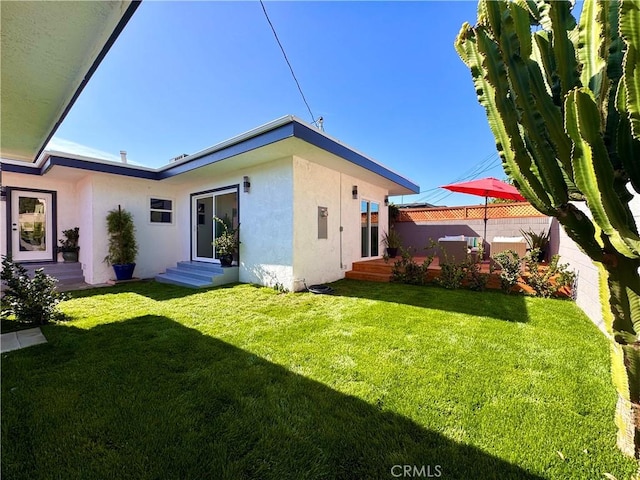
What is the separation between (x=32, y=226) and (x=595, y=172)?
13.6m

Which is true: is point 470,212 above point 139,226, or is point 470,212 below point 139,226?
above

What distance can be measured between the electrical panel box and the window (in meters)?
6.32

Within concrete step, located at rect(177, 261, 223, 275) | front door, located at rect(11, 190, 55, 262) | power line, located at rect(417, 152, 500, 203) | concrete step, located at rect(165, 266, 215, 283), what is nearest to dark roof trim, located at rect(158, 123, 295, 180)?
concrete step, located at rect(177, 261, 223, 275)

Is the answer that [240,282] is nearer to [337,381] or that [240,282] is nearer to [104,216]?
[104,216]

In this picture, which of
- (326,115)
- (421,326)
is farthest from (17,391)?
(326,115)

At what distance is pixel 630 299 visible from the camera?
5.46 ft

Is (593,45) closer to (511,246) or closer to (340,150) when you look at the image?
(340,150)

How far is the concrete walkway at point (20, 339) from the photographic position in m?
3.57

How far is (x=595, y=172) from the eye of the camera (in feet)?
4.88

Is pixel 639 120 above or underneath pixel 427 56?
underneath

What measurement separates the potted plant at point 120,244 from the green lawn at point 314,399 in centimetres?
465

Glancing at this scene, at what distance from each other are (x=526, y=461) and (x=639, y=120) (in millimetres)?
2053

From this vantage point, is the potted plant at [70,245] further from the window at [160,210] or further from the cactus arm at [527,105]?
the cactus arm at [527,105]

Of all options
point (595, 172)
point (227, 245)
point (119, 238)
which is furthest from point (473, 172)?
point (595, 172)
